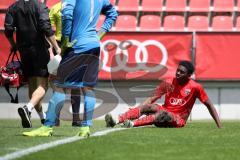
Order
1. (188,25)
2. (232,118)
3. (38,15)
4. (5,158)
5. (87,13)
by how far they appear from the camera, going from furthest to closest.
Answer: (188,25), (232,118), (38,15), (87,13), (5,158)

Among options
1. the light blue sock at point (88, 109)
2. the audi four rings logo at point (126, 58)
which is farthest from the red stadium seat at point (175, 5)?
the light blue sock at point (88, 109)

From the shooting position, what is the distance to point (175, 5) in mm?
17812

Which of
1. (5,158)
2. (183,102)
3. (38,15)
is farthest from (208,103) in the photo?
(5,158)

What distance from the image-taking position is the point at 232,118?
15.2 metres

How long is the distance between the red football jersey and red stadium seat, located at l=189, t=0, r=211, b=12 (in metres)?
7.32

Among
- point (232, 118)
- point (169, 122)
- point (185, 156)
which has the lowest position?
point (232, 118)

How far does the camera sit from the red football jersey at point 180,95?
34.4 feet

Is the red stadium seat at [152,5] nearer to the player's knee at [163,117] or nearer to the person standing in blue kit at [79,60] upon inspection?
the player's knee at [163,117]

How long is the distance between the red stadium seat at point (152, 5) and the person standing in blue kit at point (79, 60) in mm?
9371

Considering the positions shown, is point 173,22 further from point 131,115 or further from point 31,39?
point 31,39

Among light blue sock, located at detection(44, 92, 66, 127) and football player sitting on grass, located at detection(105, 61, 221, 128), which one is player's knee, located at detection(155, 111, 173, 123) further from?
light blue sock, located at detection(44, 92, 66, 127)

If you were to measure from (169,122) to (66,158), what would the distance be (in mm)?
4464

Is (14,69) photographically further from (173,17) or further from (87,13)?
(173,17)

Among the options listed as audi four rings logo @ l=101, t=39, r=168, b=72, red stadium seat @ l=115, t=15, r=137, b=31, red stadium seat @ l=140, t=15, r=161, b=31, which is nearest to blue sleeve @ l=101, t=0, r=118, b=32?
audi four rings logo @ l=101, t=39, r=168, b=72
